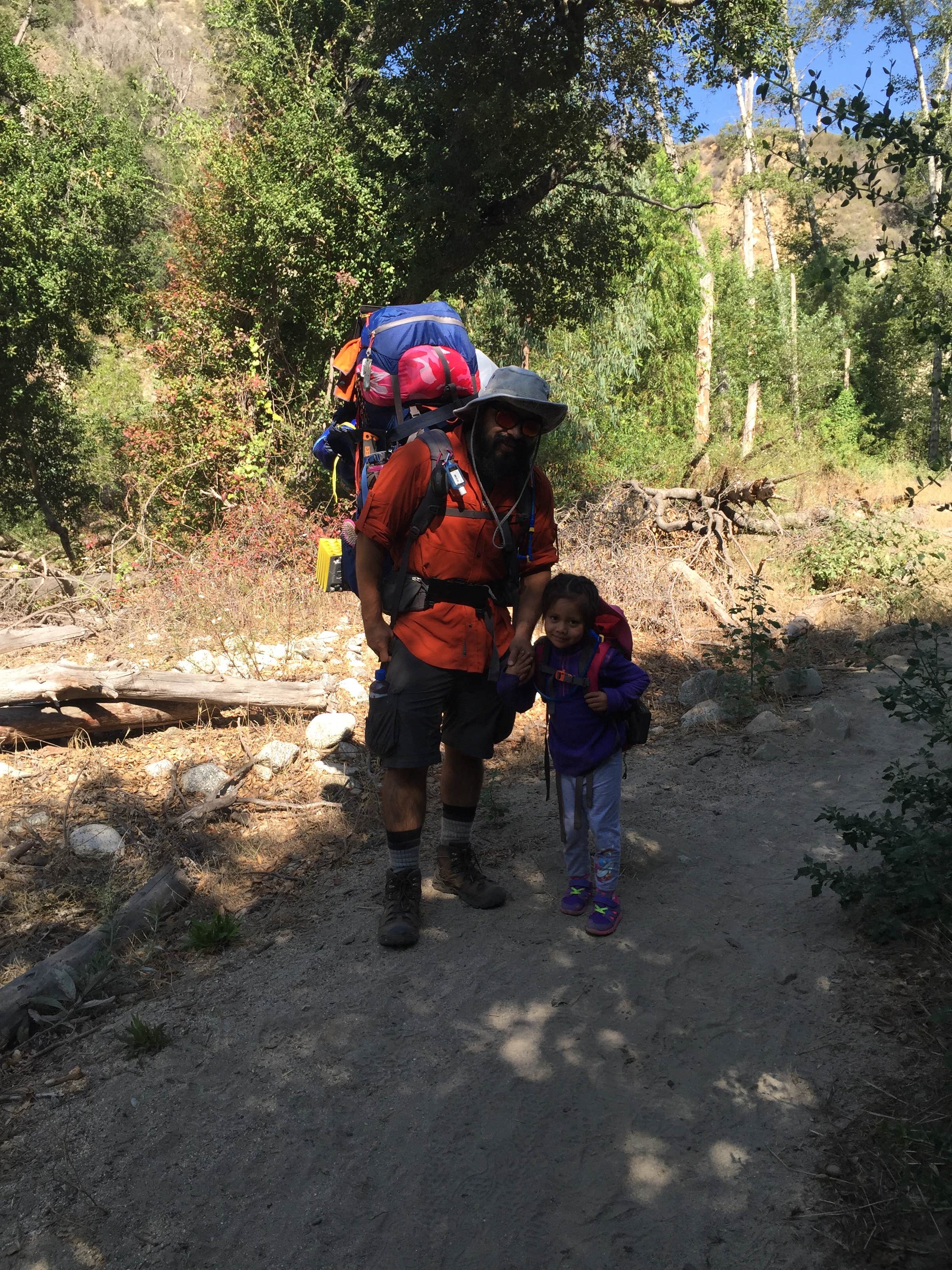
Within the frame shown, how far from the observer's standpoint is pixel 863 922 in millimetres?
3215

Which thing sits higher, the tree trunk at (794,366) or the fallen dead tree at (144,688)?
the tree trunk at (794,366)

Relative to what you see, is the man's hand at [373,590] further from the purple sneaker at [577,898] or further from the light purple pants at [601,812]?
the purple sneaker at [577,898]

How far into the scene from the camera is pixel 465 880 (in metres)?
3.72

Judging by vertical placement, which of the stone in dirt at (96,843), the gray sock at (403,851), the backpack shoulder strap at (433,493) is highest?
the backpack shoulder strap at (433,493)

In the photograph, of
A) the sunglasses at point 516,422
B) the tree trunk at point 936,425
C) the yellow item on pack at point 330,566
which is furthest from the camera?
Answer: the tree trunk at point 936,425

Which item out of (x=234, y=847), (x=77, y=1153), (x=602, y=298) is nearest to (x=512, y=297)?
(x=602, y=298)

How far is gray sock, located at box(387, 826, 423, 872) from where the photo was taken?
3531mm

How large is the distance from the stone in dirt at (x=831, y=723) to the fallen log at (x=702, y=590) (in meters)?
2.26

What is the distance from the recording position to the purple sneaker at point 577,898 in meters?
3.52

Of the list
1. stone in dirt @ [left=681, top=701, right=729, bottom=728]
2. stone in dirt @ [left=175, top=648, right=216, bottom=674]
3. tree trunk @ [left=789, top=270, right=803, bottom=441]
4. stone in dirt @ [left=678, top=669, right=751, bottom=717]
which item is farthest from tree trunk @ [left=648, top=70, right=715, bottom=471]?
stone in dirt @ [left=175, top=648, right=216, bottom=674]

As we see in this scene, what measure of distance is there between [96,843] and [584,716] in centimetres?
267

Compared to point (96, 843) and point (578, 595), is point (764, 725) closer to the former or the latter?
point (578, 595)

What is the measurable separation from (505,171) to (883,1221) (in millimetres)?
11562

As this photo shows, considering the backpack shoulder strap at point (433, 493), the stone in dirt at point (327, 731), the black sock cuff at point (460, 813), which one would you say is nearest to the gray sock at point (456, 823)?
the black sock cuff at point (460, 813)
